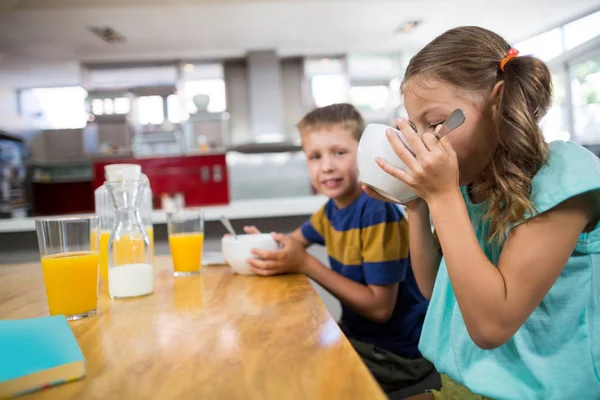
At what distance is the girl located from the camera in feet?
1.92

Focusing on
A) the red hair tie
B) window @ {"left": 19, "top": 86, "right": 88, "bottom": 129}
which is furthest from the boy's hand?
window @ {"left": 19, "top": 86, "right": 88, "bottom": 129}

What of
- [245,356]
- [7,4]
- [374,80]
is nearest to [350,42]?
[374,80]

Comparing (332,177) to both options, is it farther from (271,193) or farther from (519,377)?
(271,193)

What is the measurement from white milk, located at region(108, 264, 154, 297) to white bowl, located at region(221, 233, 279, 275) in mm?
190

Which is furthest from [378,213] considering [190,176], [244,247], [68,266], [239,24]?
[190,176]

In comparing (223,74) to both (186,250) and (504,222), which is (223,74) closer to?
(186,250)

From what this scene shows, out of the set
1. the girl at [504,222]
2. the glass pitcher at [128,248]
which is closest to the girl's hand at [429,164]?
the girl at [504,222]

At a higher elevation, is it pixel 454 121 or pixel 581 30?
pixel 581 30

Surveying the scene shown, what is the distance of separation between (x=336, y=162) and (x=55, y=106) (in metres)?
7.05

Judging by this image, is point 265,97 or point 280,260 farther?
point 265,97

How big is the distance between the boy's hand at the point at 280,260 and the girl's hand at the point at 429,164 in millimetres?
360

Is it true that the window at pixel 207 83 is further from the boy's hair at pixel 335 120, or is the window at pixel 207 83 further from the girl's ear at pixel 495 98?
the girl's ear at pixel 495 98

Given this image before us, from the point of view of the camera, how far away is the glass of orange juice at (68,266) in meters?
0.66

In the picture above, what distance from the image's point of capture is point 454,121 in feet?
1.96
